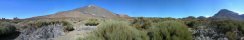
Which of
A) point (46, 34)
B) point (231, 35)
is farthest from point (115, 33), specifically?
point (46, 34)

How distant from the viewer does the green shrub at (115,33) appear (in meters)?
16.9

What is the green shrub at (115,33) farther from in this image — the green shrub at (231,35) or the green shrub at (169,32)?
the green shrub at (231,35)

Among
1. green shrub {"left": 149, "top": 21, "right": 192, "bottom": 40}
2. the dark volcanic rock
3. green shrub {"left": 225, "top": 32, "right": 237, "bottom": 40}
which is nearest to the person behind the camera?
green shrub {"left": 149, "top": 21, "right": 192, "bottom": 40}

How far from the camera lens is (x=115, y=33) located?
1705cm

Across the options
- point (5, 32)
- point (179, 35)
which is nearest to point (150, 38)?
point (179, 35)

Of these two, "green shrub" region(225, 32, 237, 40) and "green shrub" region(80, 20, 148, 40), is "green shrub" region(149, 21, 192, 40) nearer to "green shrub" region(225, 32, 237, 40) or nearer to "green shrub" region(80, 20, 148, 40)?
"green shrub" region(80, 20, 148, 40)

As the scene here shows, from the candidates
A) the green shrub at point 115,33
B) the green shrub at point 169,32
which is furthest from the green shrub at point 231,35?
the green shrub at point 115,33

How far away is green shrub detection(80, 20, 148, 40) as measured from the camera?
55.4ft

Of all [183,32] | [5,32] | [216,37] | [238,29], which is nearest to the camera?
[183,32]

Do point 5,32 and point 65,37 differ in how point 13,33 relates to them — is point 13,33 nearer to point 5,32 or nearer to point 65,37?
point 5,32

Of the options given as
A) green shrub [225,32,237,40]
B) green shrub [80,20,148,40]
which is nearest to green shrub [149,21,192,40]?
green shrub [80,20,148,40]

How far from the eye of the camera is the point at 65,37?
82.2 ft

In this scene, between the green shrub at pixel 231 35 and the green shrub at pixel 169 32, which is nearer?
the green shrub at pixel 169 32

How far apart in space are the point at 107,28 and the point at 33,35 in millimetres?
10810
